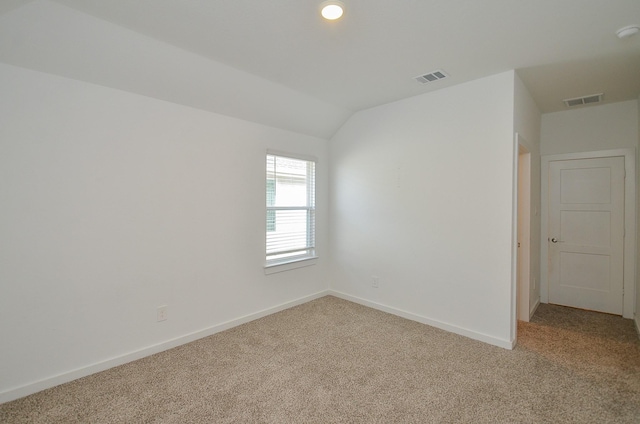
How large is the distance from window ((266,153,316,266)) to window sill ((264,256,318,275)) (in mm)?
39

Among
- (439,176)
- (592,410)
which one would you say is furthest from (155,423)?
(439,176)

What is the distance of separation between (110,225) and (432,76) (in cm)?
329

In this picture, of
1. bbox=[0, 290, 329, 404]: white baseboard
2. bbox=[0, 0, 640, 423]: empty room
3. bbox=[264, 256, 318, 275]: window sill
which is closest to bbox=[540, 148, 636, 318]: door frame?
bbox=[0, 0, 640, 423]: empty room

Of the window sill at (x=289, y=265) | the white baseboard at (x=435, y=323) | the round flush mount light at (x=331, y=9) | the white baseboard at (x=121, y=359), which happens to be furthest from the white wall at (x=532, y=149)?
the white baseboard at (x=121, y=359)

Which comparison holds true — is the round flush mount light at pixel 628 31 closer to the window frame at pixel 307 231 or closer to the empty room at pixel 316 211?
the empty room at pixel 316 211

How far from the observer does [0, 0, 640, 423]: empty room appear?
6.63ft

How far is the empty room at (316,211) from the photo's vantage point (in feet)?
6.63

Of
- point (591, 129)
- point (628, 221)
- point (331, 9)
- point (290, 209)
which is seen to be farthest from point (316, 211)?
point (628, 221)

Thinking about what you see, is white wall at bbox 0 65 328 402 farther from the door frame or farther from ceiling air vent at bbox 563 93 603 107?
the door frame

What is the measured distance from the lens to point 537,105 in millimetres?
3771

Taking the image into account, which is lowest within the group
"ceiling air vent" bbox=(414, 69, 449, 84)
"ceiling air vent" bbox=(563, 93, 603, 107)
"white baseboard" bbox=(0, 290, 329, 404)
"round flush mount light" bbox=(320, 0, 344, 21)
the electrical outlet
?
"white baseboard" bbox=(0, 290, 329, 404)

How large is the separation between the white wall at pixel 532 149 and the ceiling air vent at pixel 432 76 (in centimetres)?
71

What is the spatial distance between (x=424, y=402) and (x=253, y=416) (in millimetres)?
1175

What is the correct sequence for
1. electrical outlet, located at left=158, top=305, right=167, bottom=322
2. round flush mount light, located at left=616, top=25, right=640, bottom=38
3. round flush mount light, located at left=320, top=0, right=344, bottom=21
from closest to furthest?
round flush mount light, located at left=320, top=0, right=344, bottom=21 < round flush mount light, located at left=616, top=25, right=640, bottom=38 < electrical outlet, located at left=158, top=305, right=167, bottom=322
